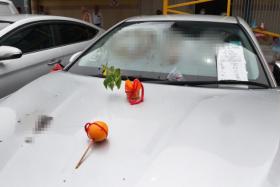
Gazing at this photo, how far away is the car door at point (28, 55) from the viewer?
376 cm

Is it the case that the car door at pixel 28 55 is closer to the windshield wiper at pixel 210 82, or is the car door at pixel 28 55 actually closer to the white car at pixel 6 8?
the white car at pixel 6 8

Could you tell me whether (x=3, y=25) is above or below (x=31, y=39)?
above

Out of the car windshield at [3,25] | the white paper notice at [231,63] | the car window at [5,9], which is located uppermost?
the car window at [5,9]

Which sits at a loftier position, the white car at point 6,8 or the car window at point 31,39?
the white car at point 6,8

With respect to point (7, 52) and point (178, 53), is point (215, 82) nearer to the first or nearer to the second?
point (178, 53)

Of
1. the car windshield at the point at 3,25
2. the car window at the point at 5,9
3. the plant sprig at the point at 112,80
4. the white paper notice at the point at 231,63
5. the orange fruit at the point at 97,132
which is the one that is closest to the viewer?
the orange fruit at the point at 97,132

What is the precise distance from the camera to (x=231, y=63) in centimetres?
250

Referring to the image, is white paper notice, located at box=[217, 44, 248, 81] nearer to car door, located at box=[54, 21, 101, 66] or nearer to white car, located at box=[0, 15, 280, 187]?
white car, located at box=[0, 15, 280, 187]

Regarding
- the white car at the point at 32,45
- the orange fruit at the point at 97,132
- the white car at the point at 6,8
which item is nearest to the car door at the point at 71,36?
the white car at the point at 32,45

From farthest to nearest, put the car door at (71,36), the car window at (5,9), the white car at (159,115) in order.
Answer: the car window at (5,9) < the car door at (71,36) < the white car at (159,115)

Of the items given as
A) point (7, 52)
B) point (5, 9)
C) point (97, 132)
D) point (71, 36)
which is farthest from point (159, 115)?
point (5, 9)

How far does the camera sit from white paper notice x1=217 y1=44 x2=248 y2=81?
7.90 feet

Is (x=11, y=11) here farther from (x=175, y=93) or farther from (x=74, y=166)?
(x=74, y=166)

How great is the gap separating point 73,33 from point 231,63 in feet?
10.6
